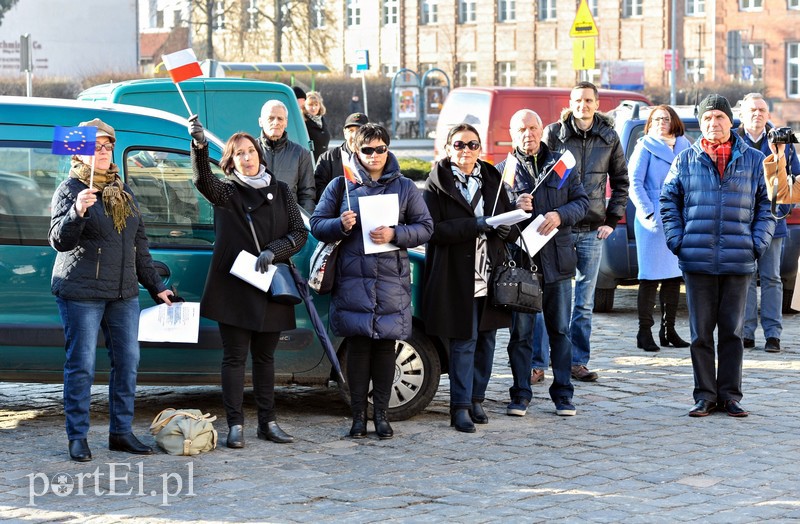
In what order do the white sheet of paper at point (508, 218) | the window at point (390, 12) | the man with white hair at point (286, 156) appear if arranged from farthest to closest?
the window at point (390, 12)
the man with white hair at point (286, 156)
the white sheet of paper at point (508, 218)

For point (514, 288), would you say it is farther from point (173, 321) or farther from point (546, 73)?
point (546, 73)

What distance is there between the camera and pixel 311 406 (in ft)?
28.3

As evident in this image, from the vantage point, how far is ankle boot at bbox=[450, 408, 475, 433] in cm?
786

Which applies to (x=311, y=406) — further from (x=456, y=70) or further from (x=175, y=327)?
(x=456, y=70)

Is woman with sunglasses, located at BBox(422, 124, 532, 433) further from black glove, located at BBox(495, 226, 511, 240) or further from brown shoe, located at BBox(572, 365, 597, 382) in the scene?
brown shoe, located at BBox(572, 365, 597, 382)

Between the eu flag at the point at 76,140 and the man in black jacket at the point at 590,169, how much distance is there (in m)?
3.58

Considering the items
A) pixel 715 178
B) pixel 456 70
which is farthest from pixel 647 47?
pixel 715 178

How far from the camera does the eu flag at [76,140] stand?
265 inches

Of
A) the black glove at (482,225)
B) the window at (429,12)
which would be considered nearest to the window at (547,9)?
the window at (429,12)

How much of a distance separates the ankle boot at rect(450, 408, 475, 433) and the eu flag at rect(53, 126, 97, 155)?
2.59 meters

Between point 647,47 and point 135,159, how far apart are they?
5289 cm

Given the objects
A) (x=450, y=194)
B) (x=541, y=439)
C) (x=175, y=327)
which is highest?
(x=450, y=194)

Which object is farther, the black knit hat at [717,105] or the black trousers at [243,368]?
the black knit hat at [717,105]

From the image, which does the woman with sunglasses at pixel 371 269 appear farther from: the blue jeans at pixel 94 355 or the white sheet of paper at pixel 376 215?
the blue jeans at pixel 94 355
